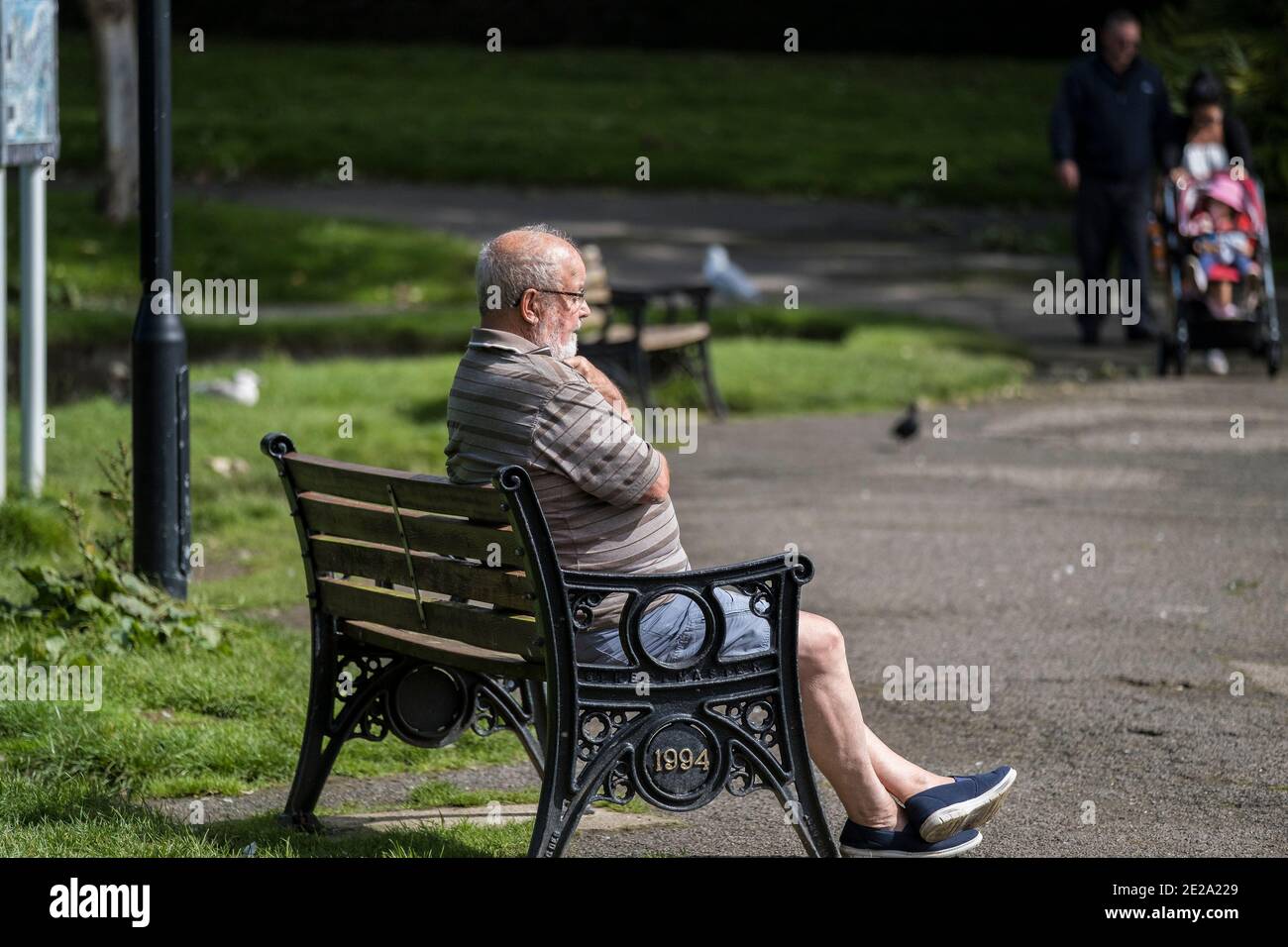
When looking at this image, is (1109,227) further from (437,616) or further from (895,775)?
(437,616)

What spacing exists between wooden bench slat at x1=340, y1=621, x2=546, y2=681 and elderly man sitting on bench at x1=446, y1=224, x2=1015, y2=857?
5.6 inches

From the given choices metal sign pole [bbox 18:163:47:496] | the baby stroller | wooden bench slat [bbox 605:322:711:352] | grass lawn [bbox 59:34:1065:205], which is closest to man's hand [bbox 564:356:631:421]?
metal sign pole [bbox 18:163:47:496]

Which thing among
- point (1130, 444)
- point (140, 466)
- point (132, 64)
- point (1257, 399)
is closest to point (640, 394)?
point (1130, 444)

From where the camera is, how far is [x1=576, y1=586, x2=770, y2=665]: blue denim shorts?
14.2 ft

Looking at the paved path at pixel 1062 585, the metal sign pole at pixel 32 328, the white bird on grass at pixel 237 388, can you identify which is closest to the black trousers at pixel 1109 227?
the paved path at pixel 1062 585

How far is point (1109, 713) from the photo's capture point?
5879mm

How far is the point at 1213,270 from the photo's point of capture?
40.5 ft

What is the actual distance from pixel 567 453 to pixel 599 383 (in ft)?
0.83

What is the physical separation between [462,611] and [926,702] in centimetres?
205

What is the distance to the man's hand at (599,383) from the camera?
14.7 feet

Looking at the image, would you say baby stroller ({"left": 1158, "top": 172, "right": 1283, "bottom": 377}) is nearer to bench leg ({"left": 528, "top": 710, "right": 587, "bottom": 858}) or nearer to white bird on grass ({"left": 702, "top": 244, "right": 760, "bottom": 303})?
white bird on grass ({"left": 702, "top": 244, "right": 760, "bottom": 303})

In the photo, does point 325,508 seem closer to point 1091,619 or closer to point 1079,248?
point 1091,619

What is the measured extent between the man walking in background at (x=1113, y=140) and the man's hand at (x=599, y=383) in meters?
9.57

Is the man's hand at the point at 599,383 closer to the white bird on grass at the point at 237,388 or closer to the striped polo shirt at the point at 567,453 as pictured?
the striped polo shirt at the point at 567,453
